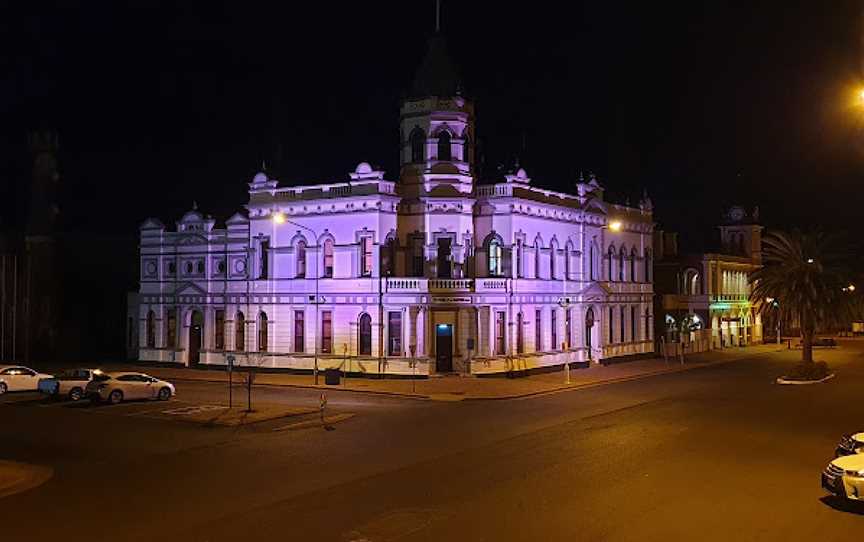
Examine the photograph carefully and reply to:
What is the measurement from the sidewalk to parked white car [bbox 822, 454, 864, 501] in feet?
71.4

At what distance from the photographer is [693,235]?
92125 mm

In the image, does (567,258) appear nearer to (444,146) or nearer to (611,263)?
(611,263)

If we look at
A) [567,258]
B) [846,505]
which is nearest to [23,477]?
[846,505]

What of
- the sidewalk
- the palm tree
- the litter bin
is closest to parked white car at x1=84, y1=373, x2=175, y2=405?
the sidewalk

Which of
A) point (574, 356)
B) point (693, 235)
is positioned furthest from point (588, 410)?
point (693, 235)

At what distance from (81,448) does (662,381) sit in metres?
30.9

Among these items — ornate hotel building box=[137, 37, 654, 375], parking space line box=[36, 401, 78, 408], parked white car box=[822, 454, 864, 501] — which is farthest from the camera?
ornate hotel building box=[137, 37, 654, 375]

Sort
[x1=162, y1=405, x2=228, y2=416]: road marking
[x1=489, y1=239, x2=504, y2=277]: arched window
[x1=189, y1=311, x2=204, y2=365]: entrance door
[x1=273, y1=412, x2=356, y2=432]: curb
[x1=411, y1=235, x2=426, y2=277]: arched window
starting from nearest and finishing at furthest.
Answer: [x1=273, y1=412, x2=356, y2=432]: curb, [x1=162, y1=405, x2=228, y2=416]: road marking, [x1=411, y1=235, x2=426, y2=277]: arched window, [x1=489, y1=239, x2=504, y2=277]: arched window, [x1=189, y1=311, x2=204, y2=365]: entrance door

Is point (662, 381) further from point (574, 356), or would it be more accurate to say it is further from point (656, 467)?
point (656, 467)

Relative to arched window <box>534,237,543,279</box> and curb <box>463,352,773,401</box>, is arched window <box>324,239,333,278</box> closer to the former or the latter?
arched window <box>534,237,543,279</box>

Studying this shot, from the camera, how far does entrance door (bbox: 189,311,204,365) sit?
172 feet

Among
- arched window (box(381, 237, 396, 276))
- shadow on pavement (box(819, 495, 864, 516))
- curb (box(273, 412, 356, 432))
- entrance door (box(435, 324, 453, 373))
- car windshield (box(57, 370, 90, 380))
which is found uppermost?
arched window (box(381, 237, 396, 276))

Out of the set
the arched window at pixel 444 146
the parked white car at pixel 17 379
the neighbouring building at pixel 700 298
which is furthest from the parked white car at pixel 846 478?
the neighbouring building at pixel 700 298

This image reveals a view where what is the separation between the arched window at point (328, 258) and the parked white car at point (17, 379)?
15.4 metres
